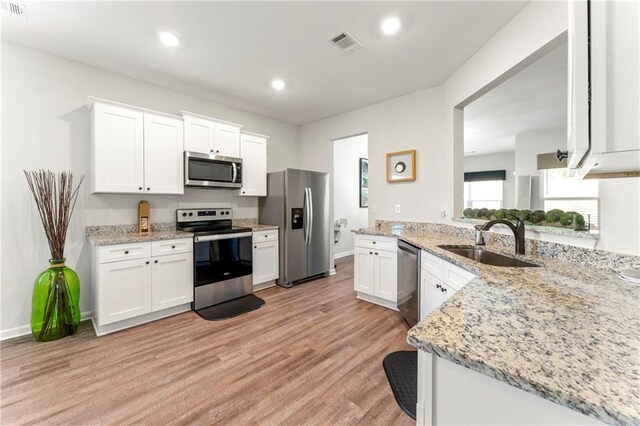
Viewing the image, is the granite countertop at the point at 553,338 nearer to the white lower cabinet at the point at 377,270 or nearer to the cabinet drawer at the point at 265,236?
the white lower cabinet at the point at 377,270

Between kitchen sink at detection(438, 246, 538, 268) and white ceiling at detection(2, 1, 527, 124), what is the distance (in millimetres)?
1879

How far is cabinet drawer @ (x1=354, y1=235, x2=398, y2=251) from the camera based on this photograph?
302 cm

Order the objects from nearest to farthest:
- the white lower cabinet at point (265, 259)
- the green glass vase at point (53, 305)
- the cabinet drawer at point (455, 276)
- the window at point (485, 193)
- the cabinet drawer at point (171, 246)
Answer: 1. the cabinet drawer at point (455, 276)
2. the green glass vase at point (53, 305)
3. the cabinet drawer at point (171, 246)
4. the white lower cabinet at point (265, 259)
5. the window at point (485, 193)

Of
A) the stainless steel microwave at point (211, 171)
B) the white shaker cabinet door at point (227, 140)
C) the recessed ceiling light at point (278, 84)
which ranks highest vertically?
the recessed ceiling light at point (278, 84)

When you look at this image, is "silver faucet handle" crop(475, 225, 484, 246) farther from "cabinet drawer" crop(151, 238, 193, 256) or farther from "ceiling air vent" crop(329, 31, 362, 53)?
"cabinet drawer" crop(151, 238, 193, 256)

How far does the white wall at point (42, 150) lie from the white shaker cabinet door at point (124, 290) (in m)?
0.63

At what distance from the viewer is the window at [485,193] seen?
296 inches

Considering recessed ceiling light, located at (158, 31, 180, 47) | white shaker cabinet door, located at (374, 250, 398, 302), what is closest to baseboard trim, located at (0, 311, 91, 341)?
recessed ceiling light, located at (158, 31, 180, 47)

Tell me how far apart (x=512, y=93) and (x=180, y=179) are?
4486 mm

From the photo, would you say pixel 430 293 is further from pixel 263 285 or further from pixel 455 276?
pixel 263 285

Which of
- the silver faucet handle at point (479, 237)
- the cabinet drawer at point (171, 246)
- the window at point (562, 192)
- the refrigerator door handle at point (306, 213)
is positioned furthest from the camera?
the refrigerator door handle at point (306, 213)

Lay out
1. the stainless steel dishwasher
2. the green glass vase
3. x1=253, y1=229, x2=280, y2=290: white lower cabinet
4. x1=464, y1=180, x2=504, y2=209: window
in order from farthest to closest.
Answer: x1=464, y1=180, x2=504, y2=209: window < x1=253, y1=229, x2=280, y2=290: white lower cabinet < the stainless steel dishwasher < the green glass vase

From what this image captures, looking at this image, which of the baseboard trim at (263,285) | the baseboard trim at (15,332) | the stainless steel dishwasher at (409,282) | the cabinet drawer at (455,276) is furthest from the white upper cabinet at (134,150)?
the cabinet drawer at (455,276)

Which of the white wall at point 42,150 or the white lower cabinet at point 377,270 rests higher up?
the white wall at point 42,150
